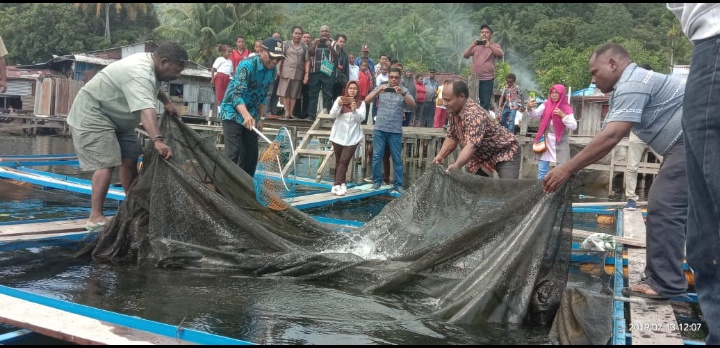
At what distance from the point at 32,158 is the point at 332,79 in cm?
549

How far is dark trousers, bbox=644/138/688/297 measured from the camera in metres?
4.18

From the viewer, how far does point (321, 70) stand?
41.1 ft

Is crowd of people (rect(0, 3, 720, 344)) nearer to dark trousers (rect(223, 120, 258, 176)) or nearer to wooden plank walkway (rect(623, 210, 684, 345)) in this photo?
dark trousers (rect(223, 120, 258, 176))

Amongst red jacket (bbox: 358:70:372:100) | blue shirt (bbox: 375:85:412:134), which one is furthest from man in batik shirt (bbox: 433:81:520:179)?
red jacket (bbox: 358:70:372:100)

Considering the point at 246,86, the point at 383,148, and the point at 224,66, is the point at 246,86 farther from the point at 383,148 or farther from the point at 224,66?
the point at 224,66

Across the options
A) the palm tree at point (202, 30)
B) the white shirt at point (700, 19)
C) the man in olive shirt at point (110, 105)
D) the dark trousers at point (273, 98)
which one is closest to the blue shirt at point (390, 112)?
the dark trousers at point (273, 98)

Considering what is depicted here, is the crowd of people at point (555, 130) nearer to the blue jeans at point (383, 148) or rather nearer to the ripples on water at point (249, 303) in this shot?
the blue jeans at point (383, 148)

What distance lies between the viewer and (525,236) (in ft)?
12.9

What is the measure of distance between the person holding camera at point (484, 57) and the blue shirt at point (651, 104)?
788 cm

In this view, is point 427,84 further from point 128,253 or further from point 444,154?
point 128,253

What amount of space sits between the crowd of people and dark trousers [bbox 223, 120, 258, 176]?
0.01 metres

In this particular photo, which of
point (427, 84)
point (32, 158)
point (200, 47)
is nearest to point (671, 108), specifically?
point (32, 158)

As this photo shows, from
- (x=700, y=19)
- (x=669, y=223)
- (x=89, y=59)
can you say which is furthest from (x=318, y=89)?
(x=89, y=59)

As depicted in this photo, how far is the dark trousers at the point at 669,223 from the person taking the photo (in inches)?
165
